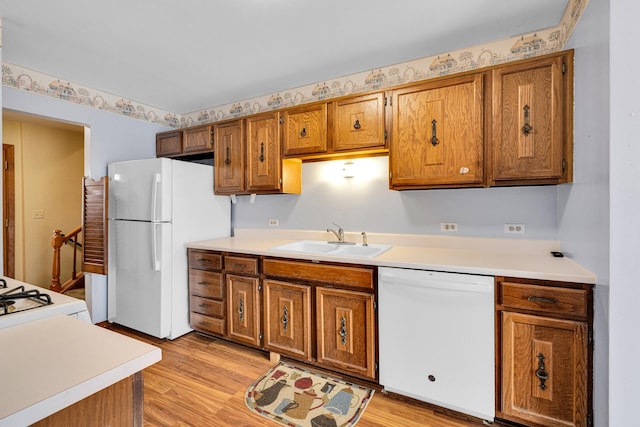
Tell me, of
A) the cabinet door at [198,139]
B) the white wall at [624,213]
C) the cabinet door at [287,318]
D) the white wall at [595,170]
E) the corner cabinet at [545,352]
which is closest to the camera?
the white wall at [624,213]

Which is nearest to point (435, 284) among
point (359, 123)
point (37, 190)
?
point (359, 123)

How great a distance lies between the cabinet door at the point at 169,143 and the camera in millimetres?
3279

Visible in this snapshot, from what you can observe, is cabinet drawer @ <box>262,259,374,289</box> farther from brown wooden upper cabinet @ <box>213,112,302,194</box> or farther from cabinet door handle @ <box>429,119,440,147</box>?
cabinet door handle @ <box>429,119,440,147</box>

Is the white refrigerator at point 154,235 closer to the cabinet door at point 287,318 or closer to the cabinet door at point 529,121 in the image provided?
the cabinet door at point 287,318

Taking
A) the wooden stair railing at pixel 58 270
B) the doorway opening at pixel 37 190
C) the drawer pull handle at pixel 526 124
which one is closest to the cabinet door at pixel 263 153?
the drawer pull handle at pixel 526 124

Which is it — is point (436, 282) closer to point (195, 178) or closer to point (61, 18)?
point (195, 178)

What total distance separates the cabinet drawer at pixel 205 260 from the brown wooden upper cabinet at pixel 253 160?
659 mm

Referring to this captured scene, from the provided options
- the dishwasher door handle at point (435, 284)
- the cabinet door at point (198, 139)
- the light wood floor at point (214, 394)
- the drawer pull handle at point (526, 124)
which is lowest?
the light wood floor at point (214, 394)

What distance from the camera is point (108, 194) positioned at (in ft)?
9.65

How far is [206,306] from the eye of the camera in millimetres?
2703

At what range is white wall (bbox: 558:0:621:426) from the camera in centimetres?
126

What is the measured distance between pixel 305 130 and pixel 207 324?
6.47 feet

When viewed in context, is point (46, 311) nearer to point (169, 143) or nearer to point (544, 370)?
point (544, 370)

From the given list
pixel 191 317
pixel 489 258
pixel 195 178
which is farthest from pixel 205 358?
pixel 489 258
